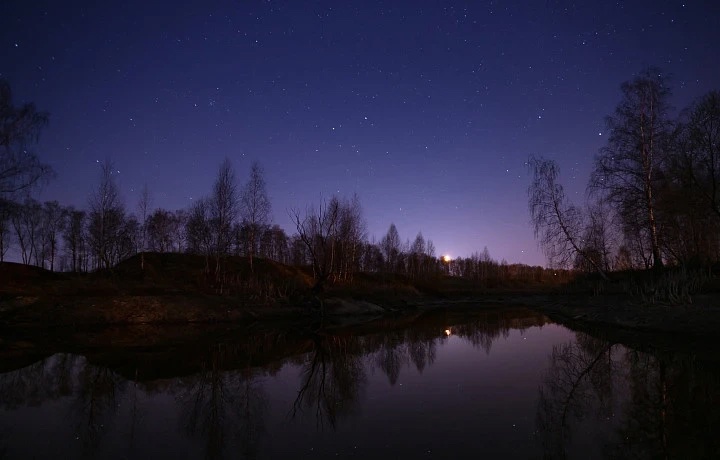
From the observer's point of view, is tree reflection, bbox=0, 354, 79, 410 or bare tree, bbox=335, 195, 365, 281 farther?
bare tree, bbox=335, 195, 365, 281

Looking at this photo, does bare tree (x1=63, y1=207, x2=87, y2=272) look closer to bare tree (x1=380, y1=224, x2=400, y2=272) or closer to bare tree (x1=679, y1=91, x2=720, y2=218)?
bare tree (x1=380, y1=224, x2=400, y2=272)

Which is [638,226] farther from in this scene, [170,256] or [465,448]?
[170,256]

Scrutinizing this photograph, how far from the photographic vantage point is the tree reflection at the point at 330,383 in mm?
8992

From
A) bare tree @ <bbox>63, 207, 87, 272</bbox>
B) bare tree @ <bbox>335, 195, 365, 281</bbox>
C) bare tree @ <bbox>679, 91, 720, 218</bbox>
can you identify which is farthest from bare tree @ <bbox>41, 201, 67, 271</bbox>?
bare tree @ <bbox>679, 91, 720, 218</bbox>

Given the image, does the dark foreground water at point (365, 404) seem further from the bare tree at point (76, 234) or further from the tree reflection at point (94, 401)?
the bare tree at point (76, 234)

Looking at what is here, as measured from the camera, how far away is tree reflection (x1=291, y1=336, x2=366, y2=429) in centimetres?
899

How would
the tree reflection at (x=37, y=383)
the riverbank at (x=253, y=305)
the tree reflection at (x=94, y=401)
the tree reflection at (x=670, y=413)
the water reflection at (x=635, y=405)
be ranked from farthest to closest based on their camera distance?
the riverbank at (x=253, y=305)
the tree reflection at (x=37, y=383)
the tree reflection at (x=94, y=401)
the water reflection at (x=635, y=405)
the tree reflection at (x=670, y=413)

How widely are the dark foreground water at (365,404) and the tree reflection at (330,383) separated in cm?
6

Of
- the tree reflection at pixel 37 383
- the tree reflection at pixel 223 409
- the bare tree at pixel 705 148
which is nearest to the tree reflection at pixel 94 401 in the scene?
the tree reflection at pixel 37 383

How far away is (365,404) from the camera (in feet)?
30.8

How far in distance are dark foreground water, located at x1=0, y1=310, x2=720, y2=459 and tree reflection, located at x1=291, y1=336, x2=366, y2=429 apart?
0.06 m

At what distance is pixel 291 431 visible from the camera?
25.0 feet

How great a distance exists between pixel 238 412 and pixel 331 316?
27.4m

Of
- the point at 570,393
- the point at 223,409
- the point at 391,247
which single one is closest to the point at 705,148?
the point at 570,393
